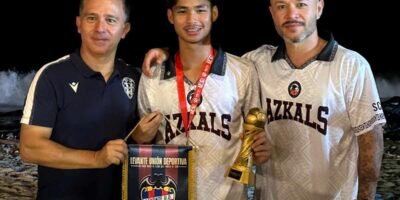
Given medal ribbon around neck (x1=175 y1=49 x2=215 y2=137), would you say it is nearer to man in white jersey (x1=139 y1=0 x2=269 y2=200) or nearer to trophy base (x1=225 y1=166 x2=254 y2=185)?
man in white jersey (x1=139 y1=0 x2=269 y2=200)

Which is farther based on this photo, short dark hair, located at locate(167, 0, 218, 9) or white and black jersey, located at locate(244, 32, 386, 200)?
short dark hair, located at locate(167, 0, 218, 9)

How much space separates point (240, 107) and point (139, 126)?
37 centimetres

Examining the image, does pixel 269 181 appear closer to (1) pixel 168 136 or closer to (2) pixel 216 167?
(2) pixel 216 167

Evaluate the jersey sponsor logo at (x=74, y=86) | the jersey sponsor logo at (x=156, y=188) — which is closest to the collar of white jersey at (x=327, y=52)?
the jersey sponsor logo at (x=156, y=188)

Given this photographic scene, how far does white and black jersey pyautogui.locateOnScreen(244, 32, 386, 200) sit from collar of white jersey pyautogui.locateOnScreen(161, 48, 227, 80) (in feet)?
0.52

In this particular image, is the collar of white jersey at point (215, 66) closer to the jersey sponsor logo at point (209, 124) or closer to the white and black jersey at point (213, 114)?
the white and black jersey at point (213, 114)

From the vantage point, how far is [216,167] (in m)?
1.97

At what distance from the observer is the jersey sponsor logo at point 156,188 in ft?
Answer: 6.01

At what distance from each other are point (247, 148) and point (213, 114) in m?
0.20

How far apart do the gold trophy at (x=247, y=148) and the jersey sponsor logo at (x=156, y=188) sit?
196mm

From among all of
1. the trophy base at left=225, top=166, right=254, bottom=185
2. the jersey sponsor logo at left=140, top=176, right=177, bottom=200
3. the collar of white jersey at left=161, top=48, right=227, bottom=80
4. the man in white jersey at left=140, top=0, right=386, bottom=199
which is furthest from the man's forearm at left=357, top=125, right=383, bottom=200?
the jersey sponsor logo at left=140, top=176, right=177, bottom=200

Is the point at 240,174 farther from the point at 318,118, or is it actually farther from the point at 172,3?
the point at 172,3

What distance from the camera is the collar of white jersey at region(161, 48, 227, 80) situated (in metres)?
1.99

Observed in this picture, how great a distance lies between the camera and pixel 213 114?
197cm
